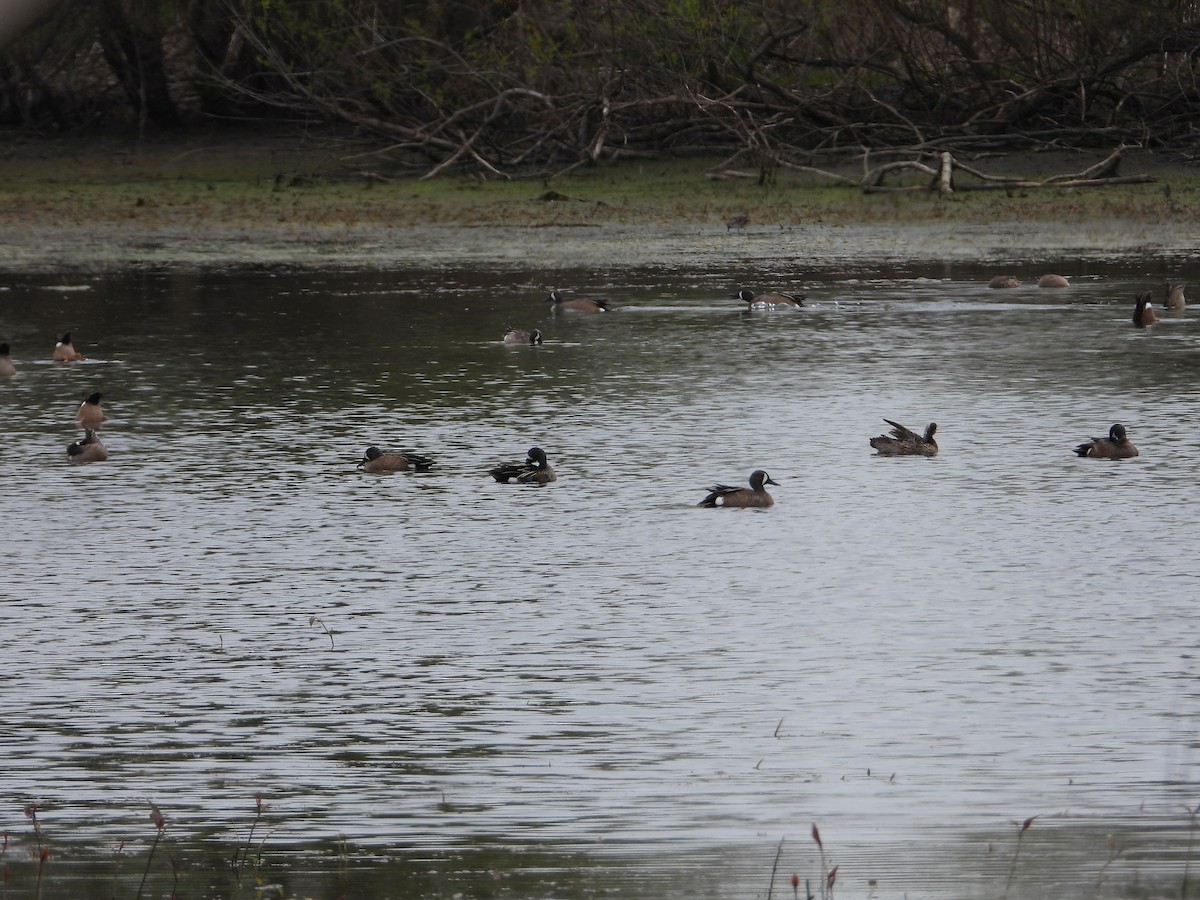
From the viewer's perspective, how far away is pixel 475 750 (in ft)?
22.7

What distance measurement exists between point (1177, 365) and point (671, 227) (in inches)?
495

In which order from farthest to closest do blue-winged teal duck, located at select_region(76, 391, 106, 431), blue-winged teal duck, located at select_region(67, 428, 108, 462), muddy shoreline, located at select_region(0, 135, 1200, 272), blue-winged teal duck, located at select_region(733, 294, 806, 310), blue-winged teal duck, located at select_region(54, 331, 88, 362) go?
muddy shoreline, located at select_region(0, 135, 1200, 272)
blue-winged teal duck, located at select_region(733, 294, 806, 310)
blue-winged teal duck, located at select_region(54, 331, 88, 362)
blue-winged teal duck, located at select_region(76, 391, 106, 431)
blue-winged teal duck, located at select_region(67, 428, 108, 462)

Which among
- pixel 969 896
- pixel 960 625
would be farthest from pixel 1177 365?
pixel 969 896

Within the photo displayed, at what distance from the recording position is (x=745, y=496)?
11.4 meters

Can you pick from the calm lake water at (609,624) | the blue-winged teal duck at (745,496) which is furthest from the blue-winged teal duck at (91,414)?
the blue-winged teal duck at (745,496)

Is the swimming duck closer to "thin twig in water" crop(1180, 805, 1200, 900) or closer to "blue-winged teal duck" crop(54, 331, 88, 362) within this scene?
"blue-winged teal duck" crop(54, 331, 88, 362)

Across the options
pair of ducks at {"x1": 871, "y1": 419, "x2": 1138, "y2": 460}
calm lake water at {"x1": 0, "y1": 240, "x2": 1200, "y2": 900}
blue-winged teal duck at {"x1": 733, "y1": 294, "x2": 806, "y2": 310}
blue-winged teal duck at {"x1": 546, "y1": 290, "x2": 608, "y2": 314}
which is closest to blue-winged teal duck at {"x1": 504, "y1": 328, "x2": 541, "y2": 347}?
calm lake water at {"x1": 0, "y1": 240, "x2": 1200, "y2": 900}

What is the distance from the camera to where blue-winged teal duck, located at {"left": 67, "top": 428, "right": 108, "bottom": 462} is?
1314 centimetres

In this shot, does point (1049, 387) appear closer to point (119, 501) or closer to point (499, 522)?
point (499, 522)

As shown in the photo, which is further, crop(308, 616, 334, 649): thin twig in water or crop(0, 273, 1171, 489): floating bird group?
crop(0, 273, 1171, 489): floating bird group

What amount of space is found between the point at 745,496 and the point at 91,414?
5.32m

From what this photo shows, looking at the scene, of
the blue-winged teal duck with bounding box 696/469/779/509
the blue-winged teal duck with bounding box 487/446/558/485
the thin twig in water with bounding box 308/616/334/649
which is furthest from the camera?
the blue-winged teal duck with bounding box 487/446/558/485

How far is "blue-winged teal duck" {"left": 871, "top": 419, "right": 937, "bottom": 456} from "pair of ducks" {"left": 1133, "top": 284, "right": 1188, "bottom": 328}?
20.4 ft

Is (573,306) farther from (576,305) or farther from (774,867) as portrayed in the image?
(774,867)
